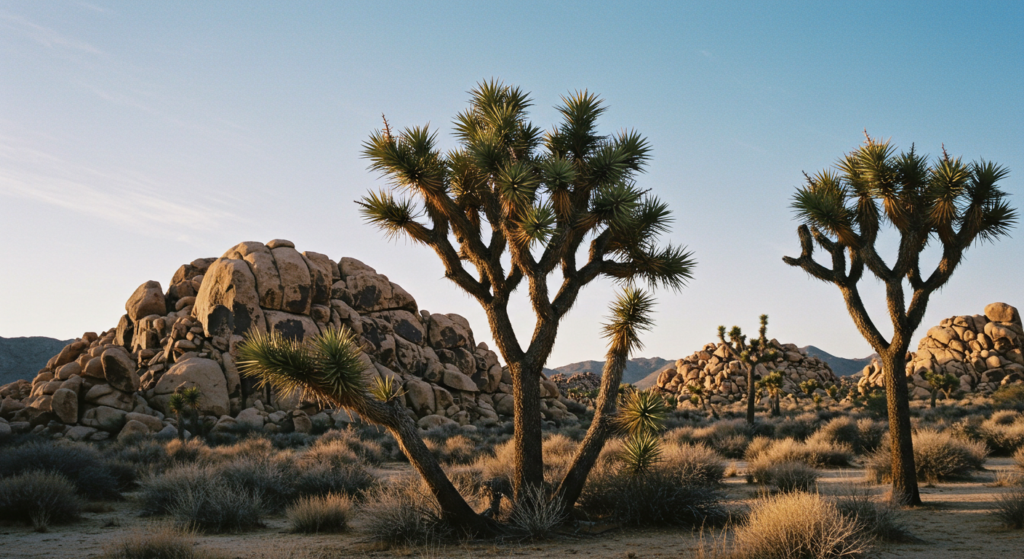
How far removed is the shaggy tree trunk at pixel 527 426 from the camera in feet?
30.6

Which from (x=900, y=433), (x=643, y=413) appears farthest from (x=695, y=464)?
(x=643, y=413)

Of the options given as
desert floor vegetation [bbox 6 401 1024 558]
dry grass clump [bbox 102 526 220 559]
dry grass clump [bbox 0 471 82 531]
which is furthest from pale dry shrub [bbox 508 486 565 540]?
dry grass clump [bbox 0 471 82 531]

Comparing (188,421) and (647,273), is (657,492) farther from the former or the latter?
(188,421)

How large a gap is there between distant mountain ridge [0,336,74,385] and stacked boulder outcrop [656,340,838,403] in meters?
67.6

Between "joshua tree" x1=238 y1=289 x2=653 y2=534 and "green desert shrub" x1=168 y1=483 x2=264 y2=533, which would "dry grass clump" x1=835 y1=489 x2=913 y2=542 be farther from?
"green desert shrub" x1=168 y1=483 x2=264 y2=533

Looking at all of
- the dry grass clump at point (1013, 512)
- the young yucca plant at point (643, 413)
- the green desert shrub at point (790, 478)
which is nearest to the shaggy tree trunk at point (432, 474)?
the young yucca plant at point (643, 413)

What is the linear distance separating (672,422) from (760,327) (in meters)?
9.21

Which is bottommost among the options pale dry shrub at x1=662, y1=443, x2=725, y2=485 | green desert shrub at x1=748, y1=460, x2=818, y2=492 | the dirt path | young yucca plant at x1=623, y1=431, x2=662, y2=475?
the dirt path

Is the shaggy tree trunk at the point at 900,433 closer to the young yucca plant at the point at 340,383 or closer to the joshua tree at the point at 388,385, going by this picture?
the joshua tree at the point at 388,385

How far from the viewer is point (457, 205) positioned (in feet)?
32.3

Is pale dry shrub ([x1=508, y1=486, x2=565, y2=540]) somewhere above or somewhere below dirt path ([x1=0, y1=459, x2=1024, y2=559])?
above

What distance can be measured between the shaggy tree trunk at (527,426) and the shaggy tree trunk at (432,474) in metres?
1.00

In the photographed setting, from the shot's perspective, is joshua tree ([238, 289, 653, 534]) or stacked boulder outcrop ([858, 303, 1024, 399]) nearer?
joshua tree ([238, 289, 653, 534])

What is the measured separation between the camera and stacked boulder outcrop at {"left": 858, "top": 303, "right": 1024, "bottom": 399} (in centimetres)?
4975
